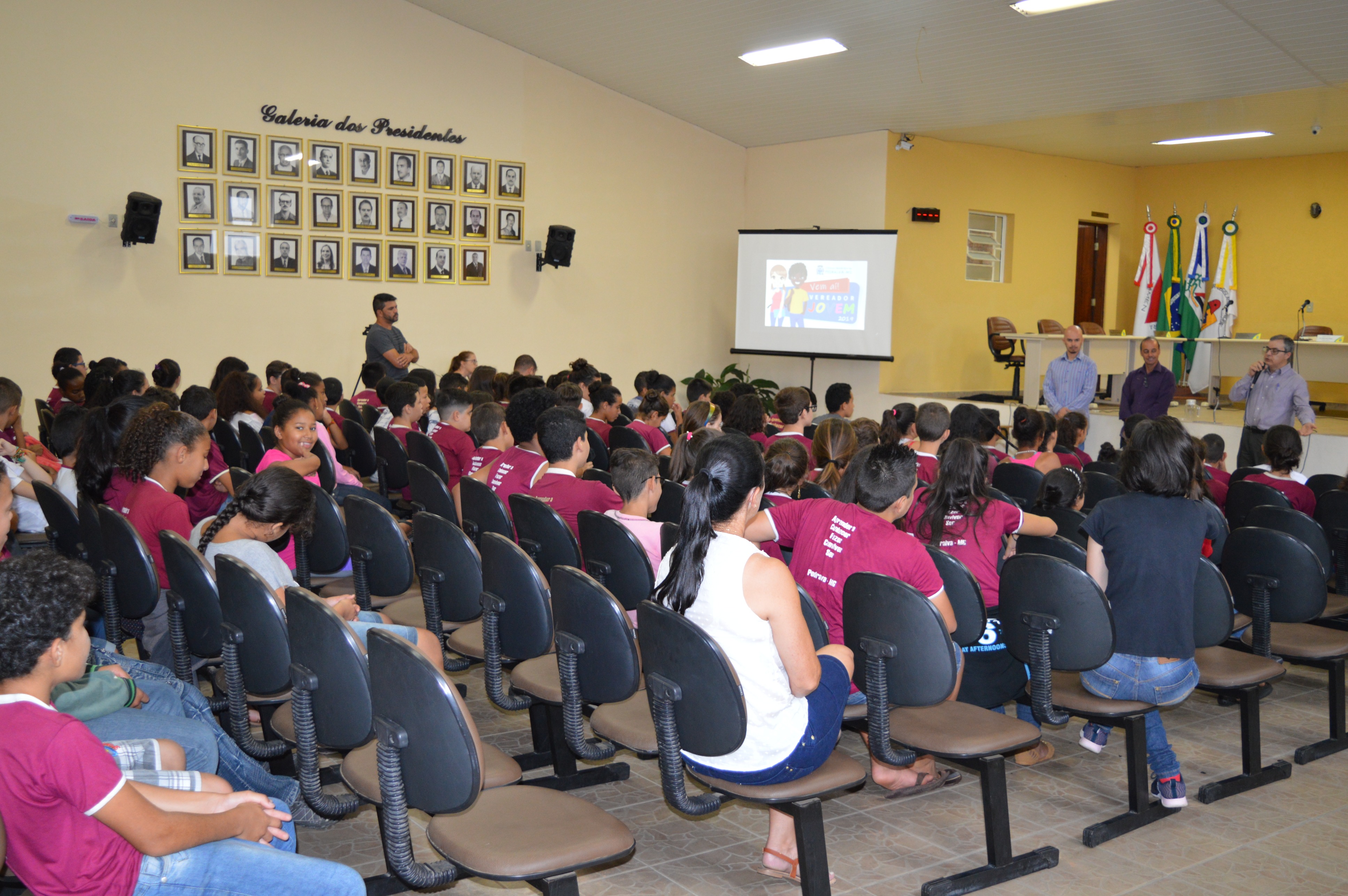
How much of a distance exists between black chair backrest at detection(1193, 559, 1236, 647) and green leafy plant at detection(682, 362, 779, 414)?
A: 9.31 meters

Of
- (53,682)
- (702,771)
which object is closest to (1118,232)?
(702,771)

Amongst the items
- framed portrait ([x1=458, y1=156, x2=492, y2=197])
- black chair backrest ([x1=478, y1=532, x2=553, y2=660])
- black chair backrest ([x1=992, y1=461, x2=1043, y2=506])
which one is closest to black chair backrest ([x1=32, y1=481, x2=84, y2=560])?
black chair backrest ([x1=478, y1=532, x2=553, y2=660])

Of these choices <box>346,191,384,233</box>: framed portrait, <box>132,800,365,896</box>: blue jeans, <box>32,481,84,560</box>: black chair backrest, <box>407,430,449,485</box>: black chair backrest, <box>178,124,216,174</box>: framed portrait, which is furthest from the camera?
<box>346,191,384,233</box>: framed portrait

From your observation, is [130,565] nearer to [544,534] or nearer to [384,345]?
[544,534]

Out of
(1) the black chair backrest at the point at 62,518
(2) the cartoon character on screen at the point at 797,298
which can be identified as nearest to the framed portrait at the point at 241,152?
(2) the cartoon character on screen at the point at 797,298

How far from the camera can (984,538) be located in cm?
321

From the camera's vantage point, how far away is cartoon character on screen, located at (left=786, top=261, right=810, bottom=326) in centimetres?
1223

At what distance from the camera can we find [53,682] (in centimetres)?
173

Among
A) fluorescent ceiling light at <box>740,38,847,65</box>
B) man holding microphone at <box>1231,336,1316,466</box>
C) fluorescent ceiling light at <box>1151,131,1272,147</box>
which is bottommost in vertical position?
man holding microphone at <box>1231,336,1316,466</box>

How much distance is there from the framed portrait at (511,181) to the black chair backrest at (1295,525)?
859cm

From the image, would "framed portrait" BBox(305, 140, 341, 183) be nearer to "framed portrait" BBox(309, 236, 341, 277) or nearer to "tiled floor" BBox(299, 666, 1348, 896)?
→ "framed portrait" BBox(309, 236, 341, 277)

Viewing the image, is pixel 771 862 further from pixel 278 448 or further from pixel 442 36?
pixel 442 36

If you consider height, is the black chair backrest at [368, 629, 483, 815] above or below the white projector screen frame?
below

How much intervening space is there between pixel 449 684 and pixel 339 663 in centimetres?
40
